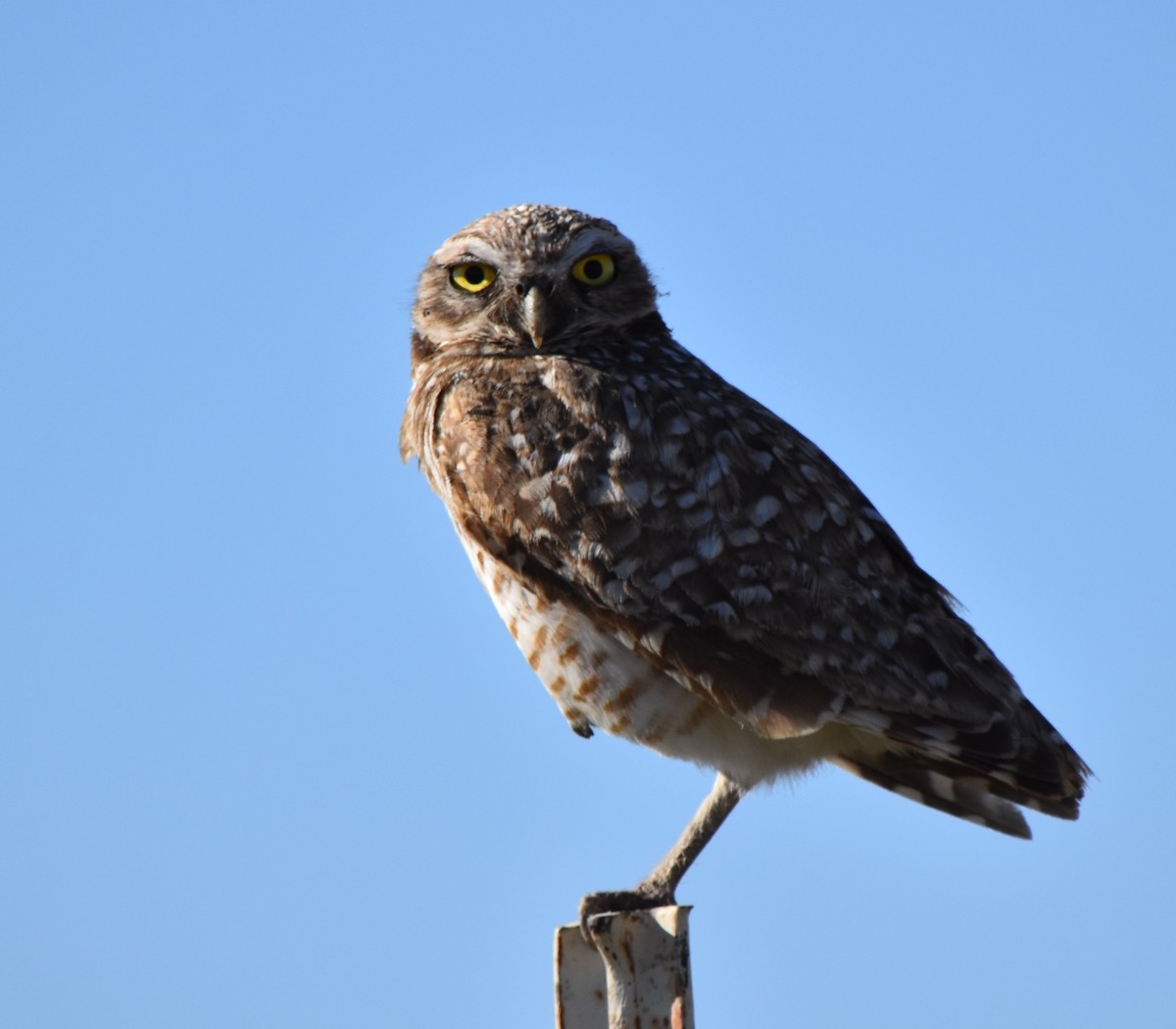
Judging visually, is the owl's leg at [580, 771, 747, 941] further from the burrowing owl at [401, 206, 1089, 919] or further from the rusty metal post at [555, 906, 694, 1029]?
the rusty metal post at [555, 906, 694, 1029]

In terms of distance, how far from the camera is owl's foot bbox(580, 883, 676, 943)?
18.5 feet

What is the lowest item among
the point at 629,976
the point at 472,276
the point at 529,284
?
the point at 629,976

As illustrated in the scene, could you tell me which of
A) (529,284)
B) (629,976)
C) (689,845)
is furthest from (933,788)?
(529,284)

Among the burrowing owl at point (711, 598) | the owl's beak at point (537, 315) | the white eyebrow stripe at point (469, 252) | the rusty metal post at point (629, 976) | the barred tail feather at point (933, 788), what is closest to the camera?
the rusty metal post at point (629, 976)

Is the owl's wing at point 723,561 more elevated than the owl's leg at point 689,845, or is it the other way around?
the owl's wing at point 723,561

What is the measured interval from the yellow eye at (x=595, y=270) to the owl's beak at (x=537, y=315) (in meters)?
0.25

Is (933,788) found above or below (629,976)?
above

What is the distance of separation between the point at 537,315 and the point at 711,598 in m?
1.49

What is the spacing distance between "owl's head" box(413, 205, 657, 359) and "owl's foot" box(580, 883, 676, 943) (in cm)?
209

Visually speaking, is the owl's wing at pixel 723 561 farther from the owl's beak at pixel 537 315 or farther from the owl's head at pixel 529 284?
the owl's head at pixel 529 284

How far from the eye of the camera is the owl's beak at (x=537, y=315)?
6500mm

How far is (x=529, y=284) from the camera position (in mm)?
6625

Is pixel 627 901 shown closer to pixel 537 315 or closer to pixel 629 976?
pixel 629 976

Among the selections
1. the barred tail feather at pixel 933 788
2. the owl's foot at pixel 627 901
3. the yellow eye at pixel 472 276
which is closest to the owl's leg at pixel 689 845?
the owl's foot at pixel 627 901
